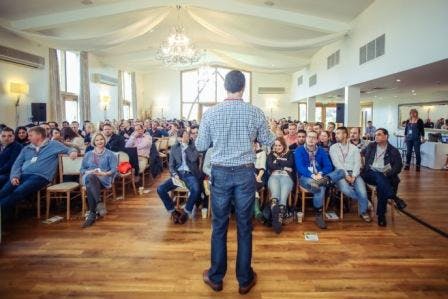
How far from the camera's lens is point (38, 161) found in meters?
4.16

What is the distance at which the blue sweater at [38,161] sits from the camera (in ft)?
13.5

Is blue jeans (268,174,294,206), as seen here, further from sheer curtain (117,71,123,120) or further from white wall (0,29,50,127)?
sheer curtain (117,71,123,120)

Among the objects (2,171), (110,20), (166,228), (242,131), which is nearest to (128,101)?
(110,20)

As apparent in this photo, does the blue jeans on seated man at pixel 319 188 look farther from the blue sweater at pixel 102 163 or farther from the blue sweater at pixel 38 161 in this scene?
the blue sweater at pixel 38 161

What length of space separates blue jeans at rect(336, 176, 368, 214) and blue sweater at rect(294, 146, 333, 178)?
9.3 inches

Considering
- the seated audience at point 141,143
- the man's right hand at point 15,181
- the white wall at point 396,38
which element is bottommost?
the man's right hand at point 15,181

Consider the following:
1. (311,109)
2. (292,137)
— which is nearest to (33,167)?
(292,137)

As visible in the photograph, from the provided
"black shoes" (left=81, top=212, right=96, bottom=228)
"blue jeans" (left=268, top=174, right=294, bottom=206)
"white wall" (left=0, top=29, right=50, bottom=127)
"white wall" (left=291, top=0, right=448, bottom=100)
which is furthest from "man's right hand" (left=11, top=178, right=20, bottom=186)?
"white wall" (left=291, top=0, right=448, bottom=100)

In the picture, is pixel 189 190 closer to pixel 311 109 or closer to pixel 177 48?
pixel 177 48

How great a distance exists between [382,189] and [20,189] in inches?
166

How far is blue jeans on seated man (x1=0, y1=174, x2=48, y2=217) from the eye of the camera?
12.4 feet

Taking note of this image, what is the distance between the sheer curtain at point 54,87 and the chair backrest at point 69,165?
5.38m

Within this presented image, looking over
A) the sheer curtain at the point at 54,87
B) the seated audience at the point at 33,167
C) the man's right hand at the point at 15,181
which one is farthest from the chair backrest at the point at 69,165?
the sheer curtain at the point at 54,87

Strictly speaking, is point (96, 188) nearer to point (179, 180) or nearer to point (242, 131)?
point (179, 180)
